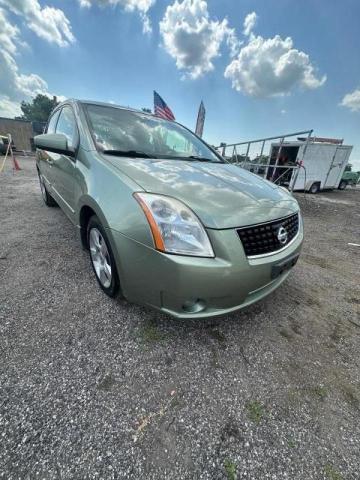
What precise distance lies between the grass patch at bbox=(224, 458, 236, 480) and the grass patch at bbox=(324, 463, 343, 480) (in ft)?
1.43

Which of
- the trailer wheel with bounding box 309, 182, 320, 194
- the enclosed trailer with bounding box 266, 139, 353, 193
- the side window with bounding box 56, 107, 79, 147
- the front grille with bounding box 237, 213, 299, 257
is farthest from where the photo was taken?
the trailer wheel with bounding box 309, 182, 320, 194

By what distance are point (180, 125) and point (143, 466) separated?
3477 millimetres

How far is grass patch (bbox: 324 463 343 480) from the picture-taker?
1008 mm

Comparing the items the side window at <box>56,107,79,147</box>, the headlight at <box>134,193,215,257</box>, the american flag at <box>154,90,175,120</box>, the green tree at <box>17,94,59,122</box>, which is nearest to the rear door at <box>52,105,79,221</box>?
the side window at <box>56,107,79,147</box>

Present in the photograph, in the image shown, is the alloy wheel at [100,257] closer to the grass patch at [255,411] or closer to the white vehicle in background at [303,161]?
the grass patch at [255,411]

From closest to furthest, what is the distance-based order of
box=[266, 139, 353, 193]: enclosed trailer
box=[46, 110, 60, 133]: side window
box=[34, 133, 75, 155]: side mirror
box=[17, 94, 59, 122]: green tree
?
box=[34, 133, 75, 155]: side mirror → box=[46, 110, 60, 133]: side window → box=[266, 139, 353, 193]: enclosed trailer → box=[17, 94, 59, 122]: green tree

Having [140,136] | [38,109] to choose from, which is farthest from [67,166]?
[38,109]

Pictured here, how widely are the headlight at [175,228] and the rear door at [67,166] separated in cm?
129

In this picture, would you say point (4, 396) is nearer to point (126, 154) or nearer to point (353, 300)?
point (126, 154)

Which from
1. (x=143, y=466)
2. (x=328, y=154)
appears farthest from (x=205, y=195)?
(x=328, y=154)

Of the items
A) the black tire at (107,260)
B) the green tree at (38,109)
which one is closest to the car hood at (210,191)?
the black tire at (107,260)

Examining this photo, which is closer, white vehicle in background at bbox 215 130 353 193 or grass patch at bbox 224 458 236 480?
grass patch at bbox 224 458 236 480

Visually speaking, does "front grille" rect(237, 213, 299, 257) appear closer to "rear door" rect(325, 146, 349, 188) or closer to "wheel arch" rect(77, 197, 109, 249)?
"wheel arch" rect(77, 197, 109, 249)

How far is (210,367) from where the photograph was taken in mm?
1448
